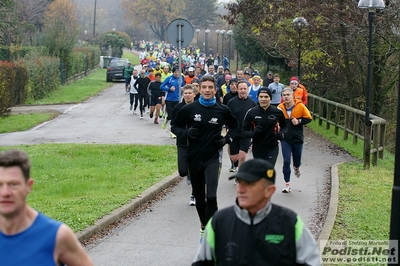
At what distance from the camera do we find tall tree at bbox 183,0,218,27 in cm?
12481

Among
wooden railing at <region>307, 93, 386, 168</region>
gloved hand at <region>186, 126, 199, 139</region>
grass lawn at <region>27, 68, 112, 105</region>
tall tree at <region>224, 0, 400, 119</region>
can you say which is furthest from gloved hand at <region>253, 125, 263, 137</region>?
grass lawn at <region>27, 68, 112, 105</region>

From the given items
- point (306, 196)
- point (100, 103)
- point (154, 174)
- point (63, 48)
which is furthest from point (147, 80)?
point (63, 48)

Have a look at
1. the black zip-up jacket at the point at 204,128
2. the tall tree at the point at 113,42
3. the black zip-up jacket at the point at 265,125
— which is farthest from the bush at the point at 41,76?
the tall tree at the point at 113,42

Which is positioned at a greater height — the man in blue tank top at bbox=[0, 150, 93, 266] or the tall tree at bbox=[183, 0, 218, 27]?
the tall tree at bbox=[183, 0, 218, 27]

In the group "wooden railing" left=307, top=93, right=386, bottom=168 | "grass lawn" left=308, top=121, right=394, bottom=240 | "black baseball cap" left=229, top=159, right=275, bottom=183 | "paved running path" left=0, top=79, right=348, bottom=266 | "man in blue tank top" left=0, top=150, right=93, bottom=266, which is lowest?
"paved running path" left=0, top=79, right=348, bottom=266

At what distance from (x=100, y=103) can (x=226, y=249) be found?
31587mm

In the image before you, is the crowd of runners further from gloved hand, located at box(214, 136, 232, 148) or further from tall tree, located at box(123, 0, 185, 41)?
tall tree, located at box(123, 0, 185, 41)

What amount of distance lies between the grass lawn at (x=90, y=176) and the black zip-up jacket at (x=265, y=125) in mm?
2282

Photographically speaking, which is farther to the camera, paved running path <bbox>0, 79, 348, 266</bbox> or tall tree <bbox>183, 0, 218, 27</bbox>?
tall tree <bbox>183, 0, 218, 27</bbox>

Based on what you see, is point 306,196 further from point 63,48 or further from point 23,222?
point 63,48

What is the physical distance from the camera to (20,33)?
46750 mm

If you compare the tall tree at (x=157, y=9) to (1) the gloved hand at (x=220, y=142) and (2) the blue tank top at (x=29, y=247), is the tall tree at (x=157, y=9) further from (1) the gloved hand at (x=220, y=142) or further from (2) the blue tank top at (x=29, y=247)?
(2) the blue tank top at (x=29, y=247)

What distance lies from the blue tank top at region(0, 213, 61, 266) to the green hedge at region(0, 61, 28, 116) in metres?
24.3

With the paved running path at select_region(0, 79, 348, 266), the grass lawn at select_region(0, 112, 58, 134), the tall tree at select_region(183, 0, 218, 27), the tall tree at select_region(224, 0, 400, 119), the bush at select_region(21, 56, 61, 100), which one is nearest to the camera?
the paved running path at select_region(0, 79, 348, 266)
